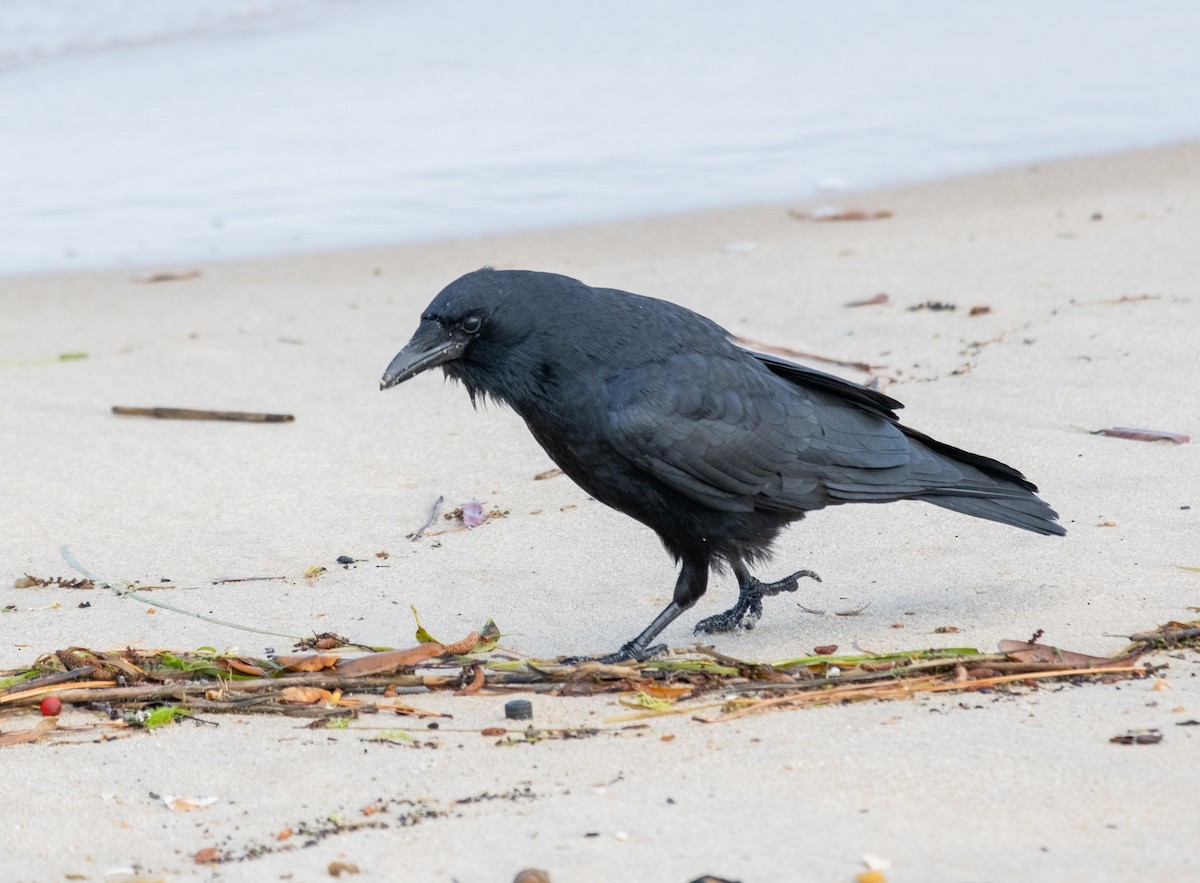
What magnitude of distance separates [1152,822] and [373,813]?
157 centimetres

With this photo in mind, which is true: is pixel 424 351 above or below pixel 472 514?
above

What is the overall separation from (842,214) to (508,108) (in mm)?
4956

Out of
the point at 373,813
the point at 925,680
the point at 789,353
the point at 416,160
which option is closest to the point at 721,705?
the point at 925,680

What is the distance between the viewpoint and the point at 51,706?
375cm

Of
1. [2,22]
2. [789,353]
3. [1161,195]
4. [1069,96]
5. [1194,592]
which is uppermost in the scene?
[2,22]

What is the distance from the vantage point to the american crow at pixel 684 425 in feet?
14.0

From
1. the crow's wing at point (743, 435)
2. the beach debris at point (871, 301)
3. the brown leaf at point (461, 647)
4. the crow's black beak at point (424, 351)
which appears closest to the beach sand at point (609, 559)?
the beach debris at point (871, 301)

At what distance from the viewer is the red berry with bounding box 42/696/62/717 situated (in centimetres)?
375

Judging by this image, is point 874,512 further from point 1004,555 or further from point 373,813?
point 373,813

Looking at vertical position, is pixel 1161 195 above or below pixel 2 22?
below

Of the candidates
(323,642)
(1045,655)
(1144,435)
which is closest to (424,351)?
(323,642)

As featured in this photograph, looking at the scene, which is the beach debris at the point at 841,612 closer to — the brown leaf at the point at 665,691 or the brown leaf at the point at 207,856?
the brown leaf at the point at 665,691

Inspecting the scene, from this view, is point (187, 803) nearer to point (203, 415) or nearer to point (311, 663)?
point (311, 663)

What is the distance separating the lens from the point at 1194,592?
425 centimetres
